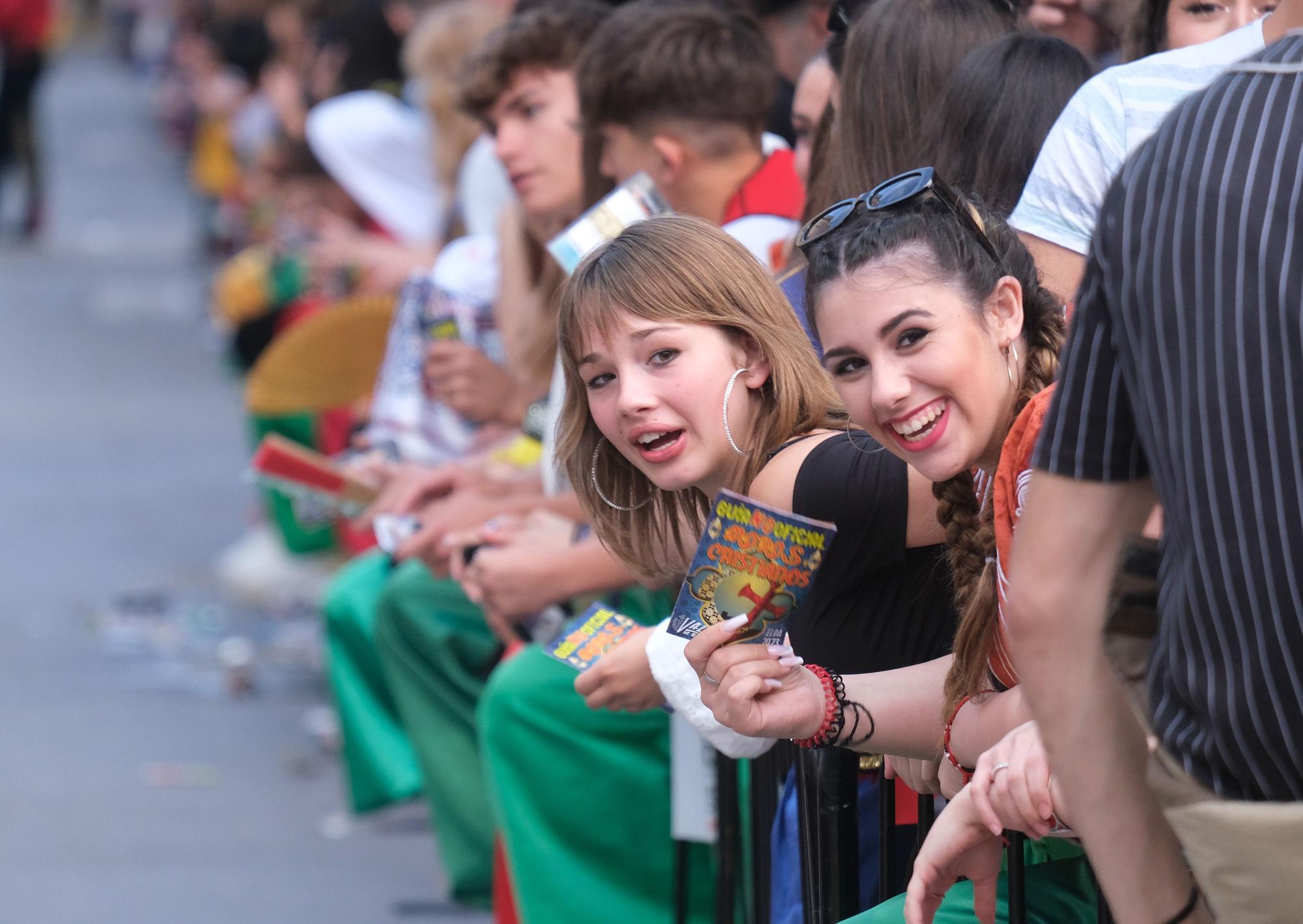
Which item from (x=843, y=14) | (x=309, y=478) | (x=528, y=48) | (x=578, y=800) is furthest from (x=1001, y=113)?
(x=309, y=478)

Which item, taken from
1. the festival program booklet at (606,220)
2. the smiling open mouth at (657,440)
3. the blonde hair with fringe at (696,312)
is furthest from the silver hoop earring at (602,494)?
the festival program booklet at (606,220)

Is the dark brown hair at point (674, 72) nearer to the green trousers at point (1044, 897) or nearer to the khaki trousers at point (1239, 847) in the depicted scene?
the green trousers at point (1044, 897)

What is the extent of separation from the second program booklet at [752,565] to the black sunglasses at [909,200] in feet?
1.31

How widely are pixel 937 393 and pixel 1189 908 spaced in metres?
0.66

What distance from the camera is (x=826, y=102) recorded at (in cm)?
314

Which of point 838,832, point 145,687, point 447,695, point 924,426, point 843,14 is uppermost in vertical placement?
point 843,14

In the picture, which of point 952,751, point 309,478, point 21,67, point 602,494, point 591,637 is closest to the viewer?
point 952,751

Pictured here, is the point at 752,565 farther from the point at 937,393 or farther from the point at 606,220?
the point at 606,220

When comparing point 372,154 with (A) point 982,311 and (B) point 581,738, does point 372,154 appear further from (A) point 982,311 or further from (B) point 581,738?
(A) point 982,311

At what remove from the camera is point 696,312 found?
2.51 meters

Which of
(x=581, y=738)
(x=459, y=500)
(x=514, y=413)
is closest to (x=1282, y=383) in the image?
(x=581, y=738)

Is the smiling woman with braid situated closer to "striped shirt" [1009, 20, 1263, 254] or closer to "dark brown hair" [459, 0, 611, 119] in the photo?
"striped shirt" [1009, 20, 1263, 254]

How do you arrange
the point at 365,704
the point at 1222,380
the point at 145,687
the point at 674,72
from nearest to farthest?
the point at 1222,380 < the point at 674,72 < the point at 365,704 < the point at 145,687

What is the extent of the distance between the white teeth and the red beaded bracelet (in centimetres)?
32
